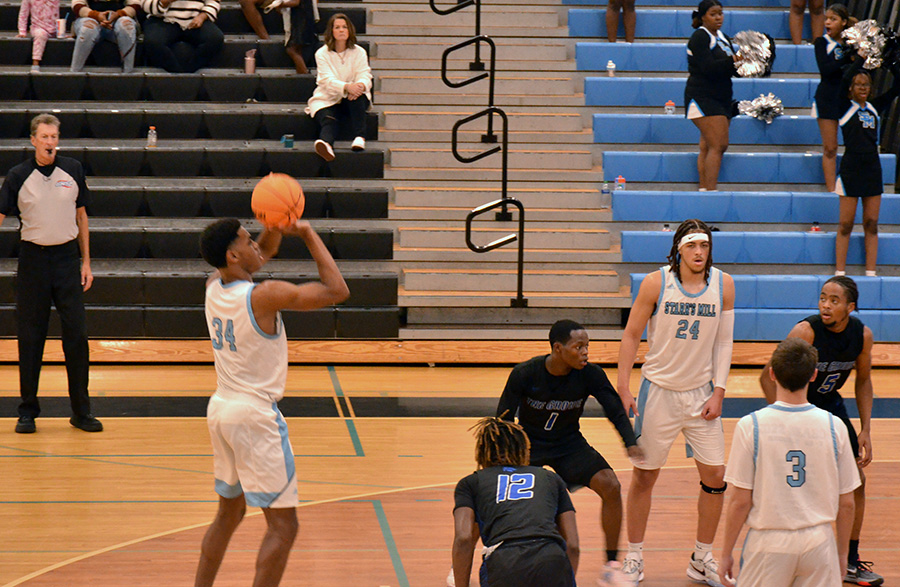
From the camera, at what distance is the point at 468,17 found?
11234 millimetres

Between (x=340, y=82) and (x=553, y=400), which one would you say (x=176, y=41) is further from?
(x=553, y=400)

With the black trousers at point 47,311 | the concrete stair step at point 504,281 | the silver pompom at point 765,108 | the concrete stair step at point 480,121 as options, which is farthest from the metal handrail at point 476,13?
the black trousers at point 47,311

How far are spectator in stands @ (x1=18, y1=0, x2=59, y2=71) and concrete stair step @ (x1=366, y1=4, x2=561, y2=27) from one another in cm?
318

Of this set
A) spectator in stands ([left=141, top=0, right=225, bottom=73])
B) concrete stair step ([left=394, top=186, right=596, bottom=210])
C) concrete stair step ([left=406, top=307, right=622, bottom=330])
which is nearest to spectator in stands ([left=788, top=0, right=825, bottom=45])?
concrete stair step ([left=394, top=186, right=596, bottom=210])

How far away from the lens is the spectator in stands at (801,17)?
11.0m

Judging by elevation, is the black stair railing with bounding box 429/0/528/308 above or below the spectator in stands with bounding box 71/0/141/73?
below

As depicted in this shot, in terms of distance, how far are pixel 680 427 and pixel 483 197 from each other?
17.8 ft

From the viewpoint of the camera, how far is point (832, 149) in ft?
31.0

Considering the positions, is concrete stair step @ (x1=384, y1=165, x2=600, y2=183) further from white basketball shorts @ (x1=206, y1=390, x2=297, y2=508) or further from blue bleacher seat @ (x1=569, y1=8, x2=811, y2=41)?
white basketball shorts @ (x1=206, y1=390, x2=297, y2=508)

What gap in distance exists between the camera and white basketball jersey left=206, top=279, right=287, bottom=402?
147 inches

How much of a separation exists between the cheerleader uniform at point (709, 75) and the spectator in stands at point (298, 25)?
370 centimetres

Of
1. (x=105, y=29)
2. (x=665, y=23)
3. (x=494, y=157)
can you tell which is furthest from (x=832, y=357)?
(x=105, y=29)

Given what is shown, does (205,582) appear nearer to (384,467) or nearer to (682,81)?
(384,467)

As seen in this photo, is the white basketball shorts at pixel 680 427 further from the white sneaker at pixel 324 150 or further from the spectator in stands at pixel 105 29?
the spectator in stands at pixel 105 29
